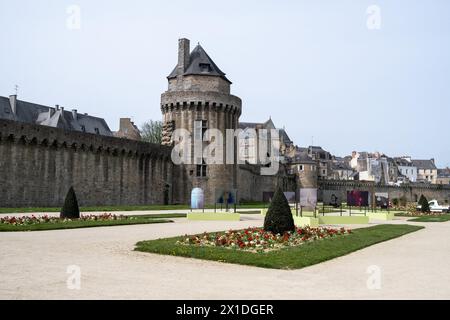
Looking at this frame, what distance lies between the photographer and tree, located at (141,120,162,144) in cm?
7588

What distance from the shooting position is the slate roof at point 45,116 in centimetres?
4931

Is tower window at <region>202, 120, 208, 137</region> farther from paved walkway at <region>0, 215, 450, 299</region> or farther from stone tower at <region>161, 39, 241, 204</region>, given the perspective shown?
paved walkway at <region>0, 215, 450, 299</region>

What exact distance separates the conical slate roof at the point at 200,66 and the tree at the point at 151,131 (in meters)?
26.4

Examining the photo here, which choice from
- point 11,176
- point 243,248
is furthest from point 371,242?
point 11,176

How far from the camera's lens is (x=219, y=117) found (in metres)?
48.7

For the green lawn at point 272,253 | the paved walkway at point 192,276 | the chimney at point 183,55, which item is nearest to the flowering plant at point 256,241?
the green lawn at point 272,253

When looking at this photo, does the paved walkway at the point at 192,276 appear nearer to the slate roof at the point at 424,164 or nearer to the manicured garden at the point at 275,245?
the manicured garden at the point at 275,245

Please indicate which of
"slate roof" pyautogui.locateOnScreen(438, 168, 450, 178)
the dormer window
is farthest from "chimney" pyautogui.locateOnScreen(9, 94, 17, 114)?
"slate roof" pyautogui.locateOnScreen(438, 168, 450, 178)

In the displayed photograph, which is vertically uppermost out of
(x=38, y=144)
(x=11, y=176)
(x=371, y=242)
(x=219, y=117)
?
(x=219, y=117)

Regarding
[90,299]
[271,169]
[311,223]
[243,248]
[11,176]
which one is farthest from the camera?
[271,169]

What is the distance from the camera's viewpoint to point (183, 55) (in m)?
49.1

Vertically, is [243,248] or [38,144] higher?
[38,144]
